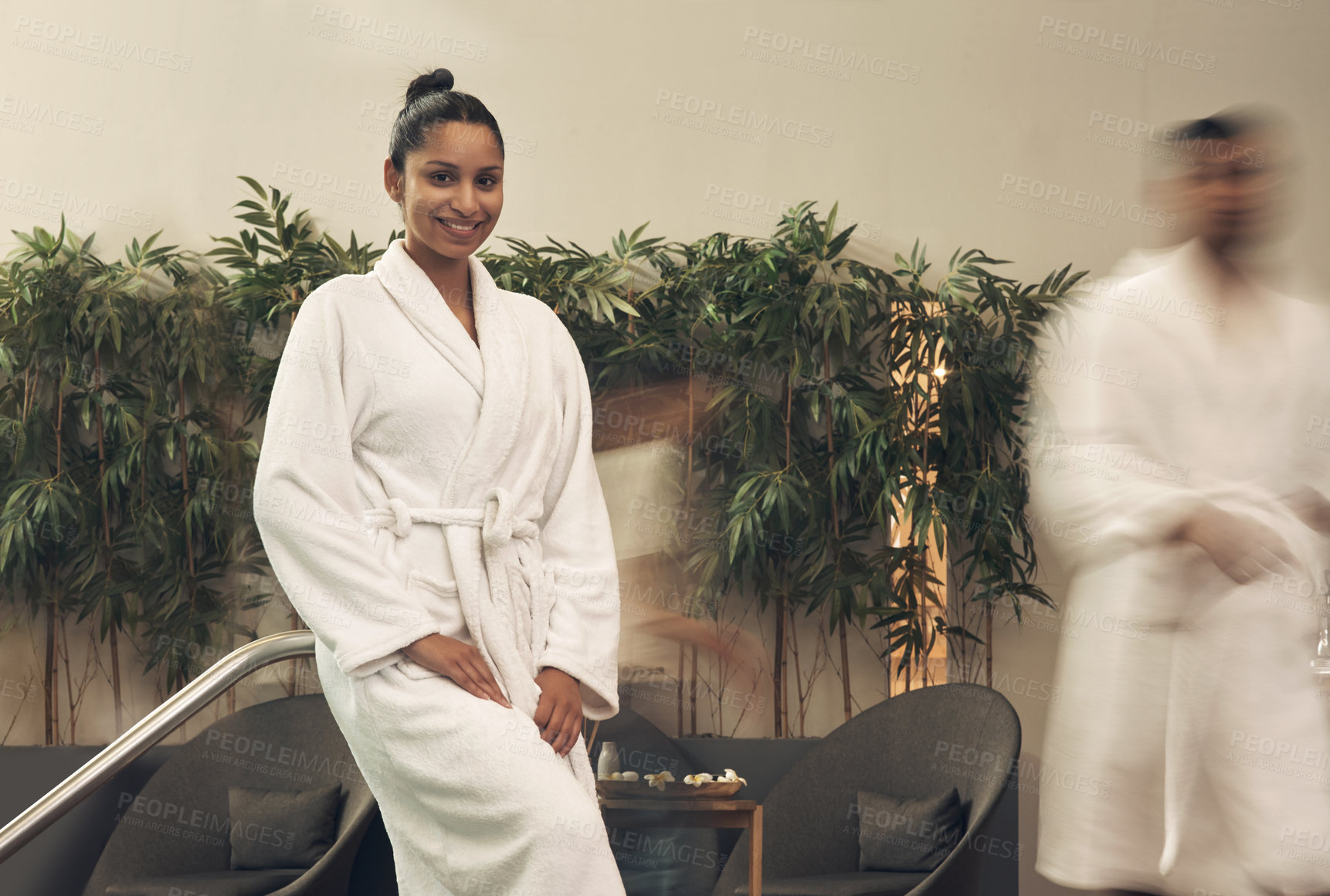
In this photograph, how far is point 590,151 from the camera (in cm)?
491

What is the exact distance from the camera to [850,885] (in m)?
3.09

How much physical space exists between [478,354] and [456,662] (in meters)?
0.49

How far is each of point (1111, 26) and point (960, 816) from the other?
3.48 metres

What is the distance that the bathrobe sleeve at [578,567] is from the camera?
173 cm

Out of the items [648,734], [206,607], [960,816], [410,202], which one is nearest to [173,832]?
[206,607]

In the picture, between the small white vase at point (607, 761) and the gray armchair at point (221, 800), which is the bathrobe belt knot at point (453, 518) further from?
the small white vase at point (607, 761)

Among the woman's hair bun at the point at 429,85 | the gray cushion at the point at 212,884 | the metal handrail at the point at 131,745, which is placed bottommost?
the gray cushion at the point at 212,884

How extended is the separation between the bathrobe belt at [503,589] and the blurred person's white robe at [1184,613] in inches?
31.3

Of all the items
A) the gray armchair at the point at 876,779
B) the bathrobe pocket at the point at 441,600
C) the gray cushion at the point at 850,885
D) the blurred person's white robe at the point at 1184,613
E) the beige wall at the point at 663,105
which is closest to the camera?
the blurred person's white robe at the point at 1184,613

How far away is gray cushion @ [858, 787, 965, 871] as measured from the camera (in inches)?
127

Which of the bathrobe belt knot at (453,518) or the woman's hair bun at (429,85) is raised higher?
the woman's hair bun at (429,85)

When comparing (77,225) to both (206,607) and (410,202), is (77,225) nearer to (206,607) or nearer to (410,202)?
(206,607)

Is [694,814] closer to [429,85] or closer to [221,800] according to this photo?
[221,800]

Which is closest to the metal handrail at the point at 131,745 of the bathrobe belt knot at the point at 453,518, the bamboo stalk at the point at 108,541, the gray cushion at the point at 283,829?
the bathrobe belt knot at the point at 453,518
